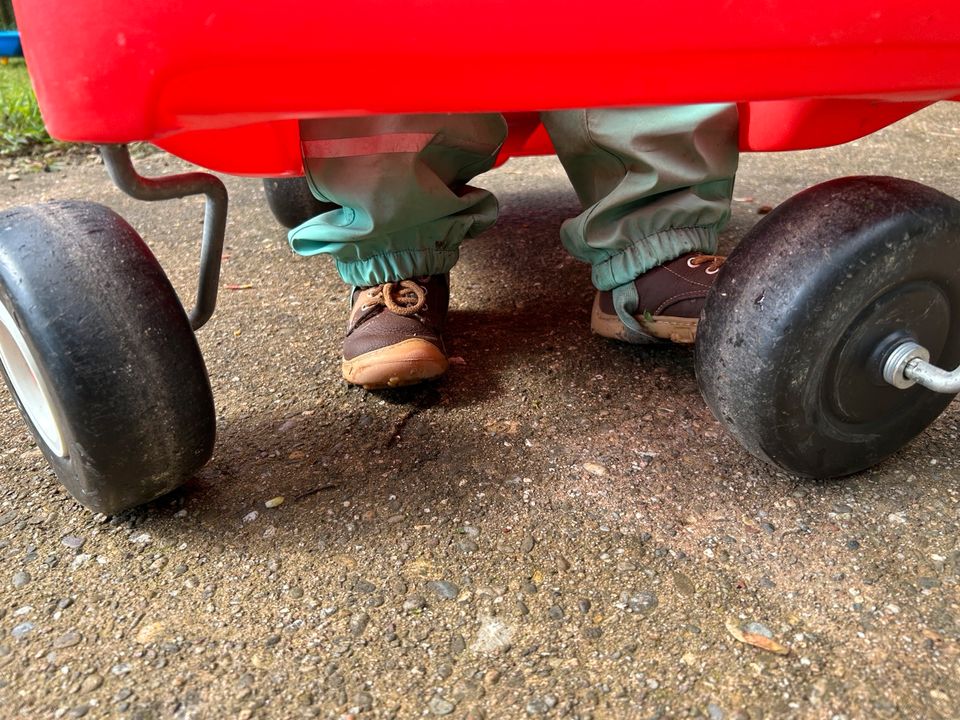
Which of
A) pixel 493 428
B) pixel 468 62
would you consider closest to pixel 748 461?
pixel 493 428

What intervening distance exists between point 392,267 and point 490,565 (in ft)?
1.61

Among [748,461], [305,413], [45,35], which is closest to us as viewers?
[45,35]

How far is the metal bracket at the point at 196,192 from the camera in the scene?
65cm

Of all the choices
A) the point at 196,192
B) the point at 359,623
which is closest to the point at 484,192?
the point at 196,192

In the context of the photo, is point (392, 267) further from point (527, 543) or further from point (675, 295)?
point (527, 543)

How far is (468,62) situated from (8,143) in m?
2.27

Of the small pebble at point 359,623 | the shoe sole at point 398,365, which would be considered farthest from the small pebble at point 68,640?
the shoe sole at point 398,365

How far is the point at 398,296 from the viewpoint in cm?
113

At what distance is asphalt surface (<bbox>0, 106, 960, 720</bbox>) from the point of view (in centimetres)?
63

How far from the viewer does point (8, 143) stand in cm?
235

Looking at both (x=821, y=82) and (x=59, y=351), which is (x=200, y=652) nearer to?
(x=59, y=351)

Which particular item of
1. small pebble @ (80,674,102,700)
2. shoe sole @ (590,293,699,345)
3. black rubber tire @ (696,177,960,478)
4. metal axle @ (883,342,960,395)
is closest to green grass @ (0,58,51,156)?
shoe sole @ (590,293,699,345)

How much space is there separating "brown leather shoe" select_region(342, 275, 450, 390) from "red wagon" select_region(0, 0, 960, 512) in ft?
0.73

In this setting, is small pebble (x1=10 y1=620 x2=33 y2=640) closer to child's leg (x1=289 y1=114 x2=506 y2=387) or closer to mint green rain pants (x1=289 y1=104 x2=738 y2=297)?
child's leg (x1=289 y1=114 x2=506 y2=387)
